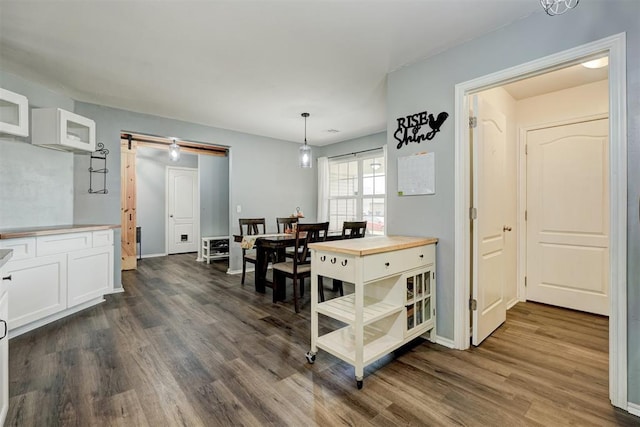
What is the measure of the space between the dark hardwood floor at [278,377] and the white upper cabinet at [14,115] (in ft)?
5.95

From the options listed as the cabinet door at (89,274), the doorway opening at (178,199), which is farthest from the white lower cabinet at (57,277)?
the doorway opening at (178,199)

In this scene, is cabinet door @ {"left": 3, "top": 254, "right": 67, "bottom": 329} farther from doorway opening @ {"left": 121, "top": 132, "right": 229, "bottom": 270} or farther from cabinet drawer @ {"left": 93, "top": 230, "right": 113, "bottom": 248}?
doorway opening @ {"left": 121, "top": 132, "right": 229, "bottom": 270}

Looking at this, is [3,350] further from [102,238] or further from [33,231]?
[102,238]

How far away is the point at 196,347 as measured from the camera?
235 centimetres

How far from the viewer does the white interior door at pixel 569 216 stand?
3.00 meters

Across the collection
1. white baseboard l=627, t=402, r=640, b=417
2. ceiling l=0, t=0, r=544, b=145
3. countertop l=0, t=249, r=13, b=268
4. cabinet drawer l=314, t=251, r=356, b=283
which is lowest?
white baseboard l=627, t=402, r=640, b=417

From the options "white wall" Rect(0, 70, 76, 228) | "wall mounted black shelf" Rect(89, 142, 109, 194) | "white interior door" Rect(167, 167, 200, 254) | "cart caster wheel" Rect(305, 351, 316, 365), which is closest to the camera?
"cart caster wheel" Rect(305, 351, 316, 365)

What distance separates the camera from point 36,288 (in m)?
2.63

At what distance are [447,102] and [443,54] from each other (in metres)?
0.41

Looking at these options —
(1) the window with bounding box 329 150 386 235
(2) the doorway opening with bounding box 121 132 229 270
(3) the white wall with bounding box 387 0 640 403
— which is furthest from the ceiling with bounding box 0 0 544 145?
(2) the doorway opening with bounding box 121 132 229 270

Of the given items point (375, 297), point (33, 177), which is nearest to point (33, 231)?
point (33, 177)

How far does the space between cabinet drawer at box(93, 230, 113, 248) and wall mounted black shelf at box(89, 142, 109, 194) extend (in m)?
0.73

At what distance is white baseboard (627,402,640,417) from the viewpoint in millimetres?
1564

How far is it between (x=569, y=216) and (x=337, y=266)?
2.91 m
